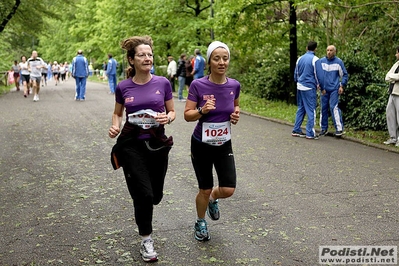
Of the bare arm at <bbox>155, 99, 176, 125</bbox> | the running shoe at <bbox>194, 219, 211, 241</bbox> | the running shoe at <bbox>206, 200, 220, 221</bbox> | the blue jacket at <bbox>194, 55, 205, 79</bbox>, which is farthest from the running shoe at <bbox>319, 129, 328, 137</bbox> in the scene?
the blue jacket at <bbox>194, 55, 205, 79</bbox>

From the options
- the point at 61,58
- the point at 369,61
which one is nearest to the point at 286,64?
the point at 369,61

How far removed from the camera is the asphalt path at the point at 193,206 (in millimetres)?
4957

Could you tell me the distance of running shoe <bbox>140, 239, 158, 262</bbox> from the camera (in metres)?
4.65

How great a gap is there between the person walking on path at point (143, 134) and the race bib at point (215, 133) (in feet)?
1.12

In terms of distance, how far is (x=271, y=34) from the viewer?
1908 cm

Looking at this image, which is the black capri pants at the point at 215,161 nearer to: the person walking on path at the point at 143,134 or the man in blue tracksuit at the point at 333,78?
the person walking on path at the point at 143,134

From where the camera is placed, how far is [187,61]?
2355cm

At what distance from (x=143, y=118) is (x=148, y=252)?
116cm

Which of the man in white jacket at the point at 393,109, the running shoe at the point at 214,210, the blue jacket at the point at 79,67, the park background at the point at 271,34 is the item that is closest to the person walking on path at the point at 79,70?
the blue jacket at the point at 79,67

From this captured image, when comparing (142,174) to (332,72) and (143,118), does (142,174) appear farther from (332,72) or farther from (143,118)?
(332,72)

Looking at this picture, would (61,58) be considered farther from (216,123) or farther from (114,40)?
(216,123)

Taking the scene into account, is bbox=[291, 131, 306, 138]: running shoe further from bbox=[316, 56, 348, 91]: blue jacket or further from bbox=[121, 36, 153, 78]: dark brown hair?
bbox=[121, 36, 153, 78]: dark brown hair

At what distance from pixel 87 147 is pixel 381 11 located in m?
12.0

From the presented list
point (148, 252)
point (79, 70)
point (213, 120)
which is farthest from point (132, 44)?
point (79, 70)
